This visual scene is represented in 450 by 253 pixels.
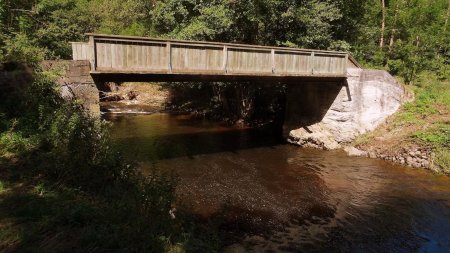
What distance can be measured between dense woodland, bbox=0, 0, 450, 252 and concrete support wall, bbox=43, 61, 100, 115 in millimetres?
355

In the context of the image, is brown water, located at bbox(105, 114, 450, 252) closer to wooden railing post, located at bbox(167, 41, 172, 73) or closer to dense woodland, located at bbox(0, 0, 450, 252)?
dense woodland, located at bbox(0, 0, 450, 252)

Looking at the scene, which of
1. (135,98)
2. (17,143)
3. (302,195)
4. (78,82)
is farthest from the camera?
(135,98)

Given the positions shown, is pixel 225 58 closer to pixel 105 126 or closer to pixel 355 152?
pixel 105 126

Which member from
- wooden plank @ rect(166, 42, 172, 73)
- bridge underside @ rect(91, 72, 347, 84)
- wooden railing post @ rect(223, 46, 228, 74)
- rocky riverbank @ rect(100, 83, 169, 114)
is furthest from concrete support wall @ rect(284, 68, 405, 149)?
rocky riverbank @ rect(100, 83, 169, 114)

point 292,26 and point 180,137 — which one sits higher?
point 292,26

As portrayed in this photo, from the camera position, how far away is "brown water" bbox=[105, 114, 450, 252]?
31.1 feet

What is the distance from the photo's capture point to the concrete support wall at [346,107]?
17.9m

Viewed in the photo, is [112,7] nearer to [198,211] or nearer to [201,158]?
[201,158]

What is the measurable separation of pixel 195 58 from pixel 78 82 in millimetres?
4265

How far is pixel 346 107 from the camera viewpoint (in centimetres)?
1808

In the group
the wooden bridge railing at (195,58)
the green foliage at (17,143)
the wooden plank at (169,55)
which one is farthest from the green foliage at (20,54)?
the wooden plank at (169,55)

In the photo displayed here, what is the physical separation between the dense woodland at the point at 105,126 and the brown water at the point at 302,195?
158 cm

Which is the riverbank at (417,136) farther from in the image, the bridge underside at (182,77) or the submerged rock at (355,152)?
the bridge underside at (182,77)

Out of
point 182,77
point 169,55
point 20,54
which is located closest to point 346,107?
point 182,77
